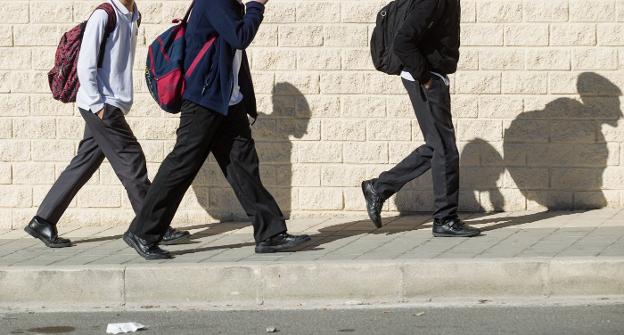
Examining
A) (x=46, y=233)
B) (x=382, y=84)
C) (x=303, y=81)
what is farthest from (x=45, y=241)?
(x=382, y=84)

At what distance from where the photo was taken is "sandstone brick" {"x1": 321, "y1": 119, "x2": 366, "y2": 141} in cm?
1081

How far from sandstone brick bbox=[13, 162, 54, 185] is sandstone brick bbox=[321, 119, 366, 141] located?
2.20 meters

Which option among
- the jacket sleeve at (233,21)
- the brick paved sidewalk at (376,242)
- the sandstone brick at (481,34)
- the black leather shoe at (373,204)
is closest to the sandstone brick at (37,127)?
the brick paved sidewalk at (376,242)

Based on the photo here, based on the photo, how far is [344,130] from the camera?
10828 mm

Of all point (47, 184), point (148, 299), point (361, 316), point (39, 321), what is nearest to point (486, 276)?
point (361, 316)

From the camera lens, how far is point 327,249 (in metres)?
9.09

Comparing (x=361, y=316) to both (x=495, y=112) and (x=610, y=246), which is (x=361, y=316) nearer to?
(x=610, y=246)

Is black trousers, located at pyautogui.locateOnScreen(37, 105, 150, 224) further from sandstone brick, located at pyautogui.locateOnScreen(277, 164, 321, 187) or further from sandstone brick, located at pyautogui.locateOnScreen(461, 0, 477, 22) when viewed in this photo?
sandstone brick, located at pyautogui.locateOnScreen(461, 0, 477, 22)

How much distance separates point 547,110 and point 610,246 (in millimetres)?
2188

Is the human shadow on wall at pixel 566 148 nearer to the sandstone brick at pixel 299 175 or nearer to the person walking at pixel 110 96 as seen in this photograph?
the sandstone brick at pixel 299 175

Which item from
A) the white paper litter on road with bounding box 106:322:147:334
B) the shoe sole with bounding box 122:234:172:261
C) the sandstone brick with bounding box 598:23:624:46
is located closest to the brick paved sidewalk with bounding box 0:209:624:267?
the shoe sole with bounding box 122:234:172:261

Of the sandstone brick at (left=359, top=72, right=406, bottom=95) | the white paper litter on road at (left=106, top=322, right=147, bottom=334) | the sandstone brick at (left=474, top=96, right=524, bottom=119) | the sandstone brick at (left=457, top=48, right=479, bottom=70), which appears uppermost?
the sandstone brick at (left=457, top=48, right=479, bottom=70)

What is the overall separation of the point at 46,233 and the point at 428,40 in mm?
2968

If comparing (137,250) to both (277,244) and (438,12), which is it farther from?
(438,12)
